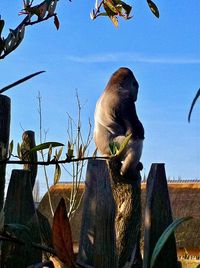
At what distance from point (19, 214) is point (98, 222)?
0.31m

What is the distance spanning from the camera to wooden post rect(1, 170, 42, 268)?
60.5 inches

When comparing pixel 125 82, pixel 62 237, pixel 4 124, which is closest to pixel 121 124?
pixel 125 82

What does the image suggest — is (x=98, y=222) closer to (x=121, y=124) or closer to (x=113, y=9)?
(x=113, y=9)

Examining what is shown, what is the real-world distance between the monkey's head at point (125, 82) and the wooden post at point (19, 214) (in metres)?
2.42

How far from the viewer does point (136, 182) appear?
13.0 feet

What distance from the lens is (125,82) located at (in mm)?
4012

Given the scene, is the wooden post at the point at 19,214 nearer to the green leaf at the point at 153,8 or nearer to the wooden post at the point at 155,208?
the wooden post at the point at 155,208

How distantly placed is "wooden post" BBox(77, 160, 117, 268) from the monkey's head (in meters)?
1.99

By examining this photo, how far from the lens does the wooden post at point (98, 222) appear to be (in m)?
1.67

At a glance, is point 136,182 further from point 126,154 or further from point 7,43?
point 7,43

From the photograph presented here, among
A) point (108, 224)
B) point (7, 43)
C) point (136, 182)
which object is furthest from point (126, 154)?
point (7, 43)

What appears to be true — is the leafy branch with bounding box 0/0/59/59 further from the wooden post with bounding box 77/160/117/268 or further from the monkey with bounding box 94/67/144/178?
the monkey with bounding box 94/67/144/178

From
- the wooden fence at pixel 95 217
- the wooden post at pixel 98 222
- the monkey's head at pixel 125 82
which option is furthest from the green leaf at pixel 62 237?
the monkey's head at pixel 125 82

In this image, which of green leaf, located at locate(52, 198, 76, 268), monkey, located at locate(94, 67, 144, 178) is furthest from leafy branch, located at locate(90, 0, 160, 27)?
monkey, located at locate(94, 67, 144, 178)
